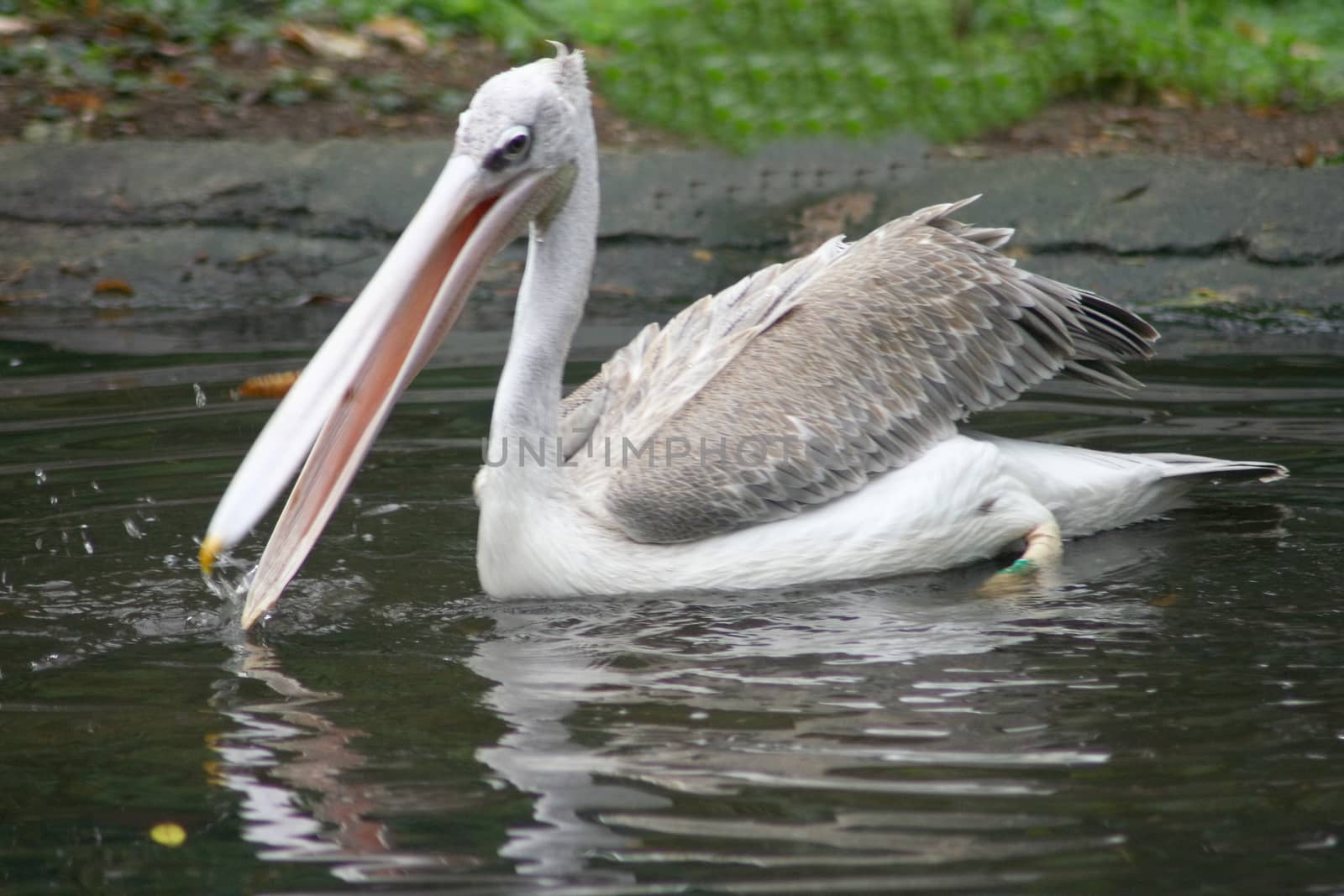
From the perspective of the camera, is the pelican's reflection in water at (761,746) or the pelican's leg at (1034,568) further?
the pelican's leg at (1034,568)

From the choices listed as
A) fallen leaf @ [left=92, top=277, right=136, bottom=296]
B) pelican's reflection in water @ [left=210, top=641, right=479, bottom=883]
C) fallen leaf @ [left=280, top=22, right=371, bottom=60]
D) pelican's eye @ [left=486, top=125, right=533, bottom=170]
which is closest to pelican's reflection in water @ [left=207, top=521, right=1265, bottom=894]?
pelican's reflection in water @ [left=210, top=641, right=479, bottom=883]

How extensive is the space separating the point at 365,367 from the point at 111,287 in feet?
14.1

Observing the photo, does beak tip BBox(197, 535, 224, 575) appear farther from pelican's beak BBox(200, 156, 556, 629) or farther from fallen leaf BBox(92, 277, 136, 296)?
fallen leaf BBox(92, 277, 136, 296)

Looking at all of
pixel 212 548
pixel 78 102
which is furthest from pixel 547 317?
pixel 78 102

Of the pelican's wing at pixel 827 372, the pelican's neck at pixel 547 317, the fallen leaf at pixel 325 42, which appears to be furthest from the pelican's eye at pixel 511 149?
the fallen leaf at pixel 325 42

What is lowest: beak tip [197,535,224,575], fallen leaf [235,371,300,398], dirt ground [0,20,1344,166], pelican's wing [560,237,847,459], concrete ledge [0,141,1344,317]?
beak tip [197,535,224,575]

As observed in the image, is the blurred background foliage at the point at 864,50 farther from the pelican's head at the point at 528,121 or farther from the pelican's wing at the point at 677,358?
the pelican's head at the point at 528,121

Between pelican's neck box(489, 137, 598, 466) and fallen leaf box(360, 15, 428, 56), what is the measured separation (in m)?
5.58

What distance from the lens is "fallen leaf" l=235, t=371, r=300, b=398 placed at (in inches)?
234

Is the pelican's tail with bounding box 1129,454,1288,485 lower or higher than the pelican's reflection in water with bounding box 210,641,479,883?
higher

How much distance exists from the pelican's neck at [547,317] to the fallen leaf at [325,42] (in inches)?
215

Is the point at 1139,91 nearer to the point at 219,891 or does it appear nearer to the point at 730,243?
the point at 730,243

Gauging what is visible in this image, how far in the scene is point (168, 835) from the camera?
2885 millimetres

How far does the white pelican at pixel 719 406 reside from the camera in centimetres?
385
